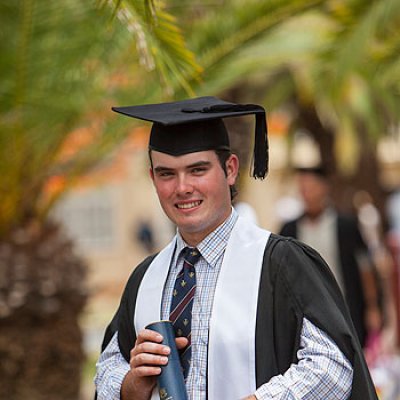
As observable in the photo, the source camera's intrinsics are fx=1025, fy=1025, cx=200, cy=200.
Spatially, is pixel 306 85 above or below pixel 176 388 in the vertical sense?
above

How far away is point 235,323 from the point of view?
282 centimetres

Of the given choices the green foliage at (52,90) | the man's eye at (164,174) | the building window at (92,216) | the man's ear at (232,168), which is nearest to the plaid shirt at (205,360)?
the man's ear at (232,168)

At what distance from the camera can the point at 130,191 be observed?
90.6 feet

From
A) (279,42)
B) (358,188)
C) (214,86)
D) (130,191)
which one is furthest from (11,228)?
(130,191)

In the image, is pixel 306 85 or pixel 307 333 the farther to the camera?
pixel 306 85

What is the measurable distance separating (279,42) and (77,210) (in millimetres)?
19083

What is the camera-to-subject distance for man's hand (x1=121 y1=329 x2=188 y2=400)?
2812 millimetres

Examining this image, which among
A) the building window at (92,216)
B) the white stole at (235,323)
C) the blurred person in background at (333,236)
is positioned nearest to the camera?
the white stole at (235,323)

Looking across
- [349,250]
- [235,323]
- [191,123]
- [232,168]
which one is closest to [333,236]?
[349,250]

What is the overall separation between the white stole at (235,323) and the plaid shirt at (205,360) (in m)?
0.04

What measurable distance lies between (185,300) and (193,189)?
0.32 meters

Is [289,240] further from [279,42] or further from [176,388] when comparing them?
[279,42]

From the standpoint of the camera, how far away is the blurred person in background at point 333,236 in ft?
21.2

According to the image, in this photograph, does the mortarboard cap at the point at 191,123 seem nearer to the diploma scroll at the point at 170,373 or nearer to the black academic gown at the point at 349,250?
the diploma scroll at the point at 170,373
